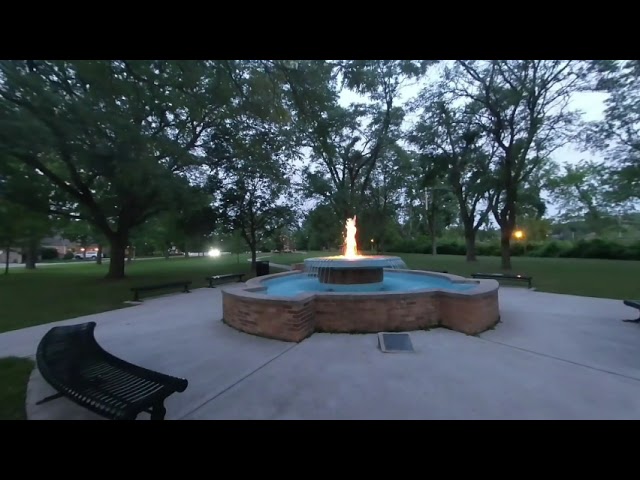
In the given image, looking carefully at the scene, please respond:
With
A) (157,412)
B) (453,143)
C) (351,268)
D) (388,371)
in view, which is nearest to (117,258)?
(351,268)

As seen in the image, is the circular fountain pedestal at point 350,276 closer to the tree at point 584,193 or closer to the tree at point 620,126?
the tree at point 620,126

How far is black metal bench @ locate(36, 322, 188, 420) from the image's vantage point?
95.6 inches

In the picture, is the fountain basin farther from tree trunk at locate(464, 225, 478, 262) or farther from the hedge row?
the hedge row

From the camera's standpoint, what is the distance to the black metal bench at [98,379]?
2429 millimetres

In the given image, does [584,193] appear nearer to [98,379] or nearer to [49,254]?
[98,379]

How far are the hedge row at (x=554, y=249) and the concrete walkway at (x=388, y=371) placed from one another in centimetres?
3606

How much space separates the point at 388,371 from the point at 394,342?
1.16m

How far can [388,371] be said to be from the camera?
4.03 meters

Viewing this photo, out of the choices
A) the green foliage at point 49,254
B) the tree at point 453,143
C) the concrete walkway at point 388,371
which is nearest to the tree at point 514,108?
the tree at point 453,143

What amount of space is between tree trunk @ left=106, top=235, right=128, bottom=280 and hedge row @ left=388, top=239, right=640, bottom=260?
4202 cm

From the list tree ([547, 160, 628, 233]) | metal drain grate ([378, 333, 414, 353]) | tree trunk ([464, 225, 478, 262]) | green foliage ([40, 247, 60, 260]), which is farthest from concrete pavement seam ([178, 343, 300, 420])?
green foliage ([40, 247, 60, 260])

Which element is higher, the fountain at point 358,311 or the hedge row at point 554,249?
the hedge row at point 554,249

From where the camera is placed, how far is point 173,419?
2947 millimetres
